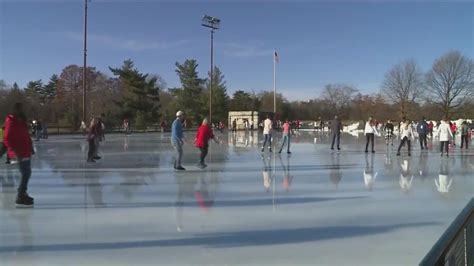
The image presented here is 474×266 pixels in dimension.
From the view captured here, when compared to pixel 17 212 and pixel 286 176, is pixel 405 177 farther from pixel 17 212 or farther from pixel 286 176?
pixel 17 212

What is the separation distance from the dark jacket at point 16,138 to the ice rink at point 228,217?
829 millimetres

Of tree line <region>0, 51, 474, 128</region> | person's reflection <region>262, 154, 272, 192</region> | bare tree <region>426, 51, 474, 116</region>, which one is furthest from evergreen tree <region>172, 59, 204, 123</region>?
person's reflection <region>262, 154, 272, 192</region>

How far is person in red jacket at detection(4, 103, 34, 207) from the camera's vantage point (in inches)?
262

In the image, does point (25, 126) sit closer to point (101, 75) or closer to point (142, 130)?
point (142, 130)

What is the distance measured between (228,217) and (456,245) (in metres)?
3.57

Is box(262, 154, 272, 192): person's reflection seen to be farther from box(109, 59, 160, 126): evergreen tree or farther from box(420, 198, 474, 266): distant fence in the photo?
box(109, 59, 160, 126): evergreen tree

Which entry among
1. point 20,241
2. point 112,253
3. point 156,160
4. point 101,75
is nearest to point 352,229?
point 112,253

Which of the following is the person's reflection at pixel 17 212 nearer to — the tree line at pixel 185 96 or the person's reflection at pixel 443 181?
the person's reflection at pixel 443 181

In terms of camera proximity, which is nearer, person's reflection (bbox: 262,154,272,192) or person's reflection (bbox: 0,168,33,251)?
person's reflection (bbox: 0,168,33,251)

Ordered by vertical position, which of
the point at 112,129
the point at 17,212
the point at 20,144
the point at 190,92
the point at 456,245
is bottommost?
the point at 17,212

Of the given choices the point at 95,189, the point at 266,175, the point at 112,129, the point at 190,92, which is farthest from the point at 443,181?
the point at 190,92

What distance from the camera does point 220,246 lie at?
15.0 feet

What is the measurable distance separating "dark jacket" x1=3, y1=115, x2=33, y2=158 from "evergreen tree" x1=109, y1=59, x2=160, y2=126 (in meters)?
49.0

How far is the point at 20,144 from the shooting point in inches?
263
